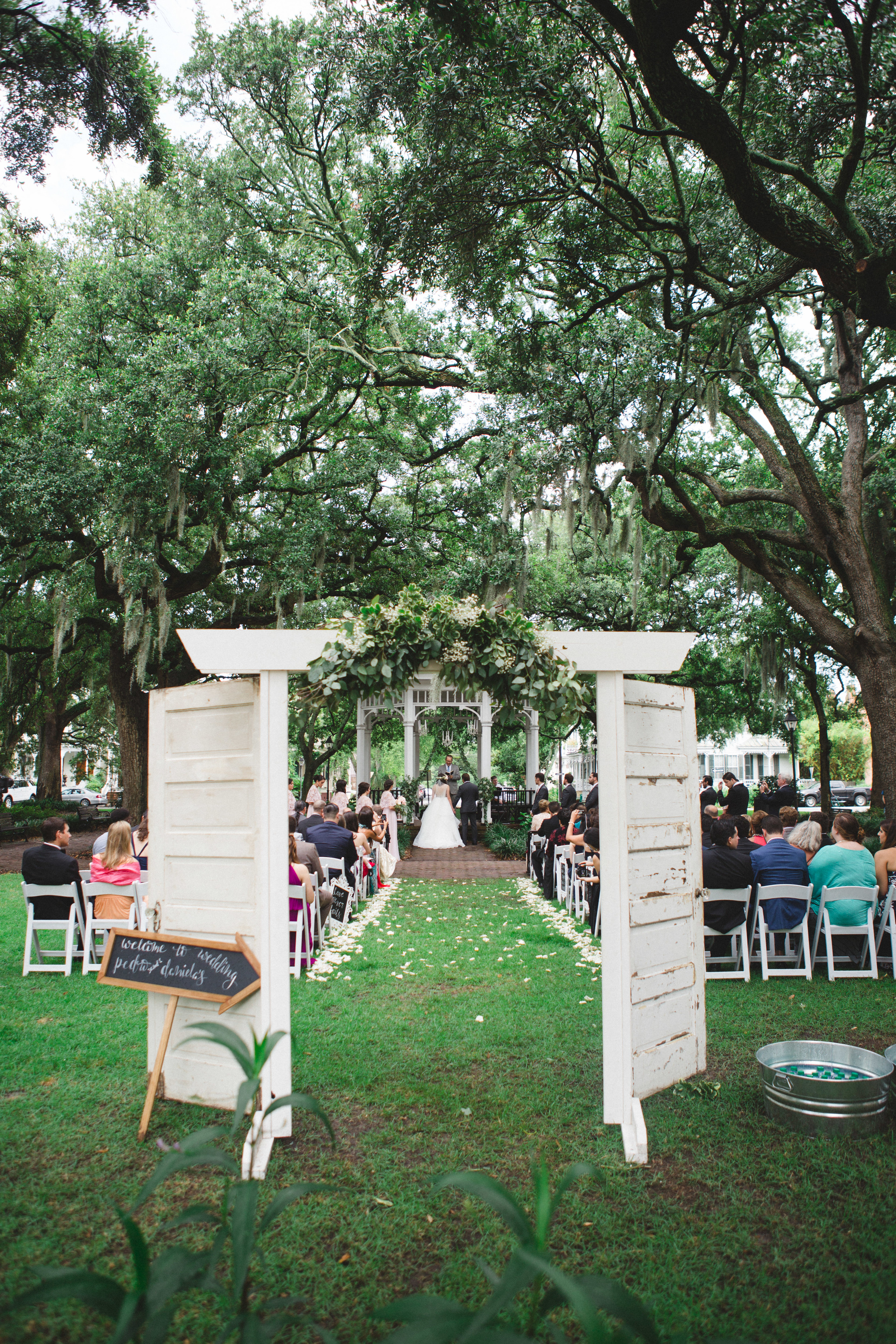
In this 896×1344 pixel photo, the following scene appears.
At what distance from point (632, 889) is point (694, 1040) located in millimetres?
1106

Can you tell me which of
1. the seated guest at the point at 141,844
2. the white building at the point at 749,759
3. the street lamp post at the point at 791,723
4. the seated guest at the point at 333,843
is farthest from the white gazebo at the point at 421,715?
the white building at the point at 749,759

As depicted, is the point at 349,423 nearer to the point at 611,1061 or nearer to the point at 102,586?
the point at 102,586

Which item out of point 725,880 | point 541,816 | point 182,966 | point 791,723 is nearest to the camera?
point 182,966

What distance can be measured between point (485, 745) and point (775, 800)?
6168 mm

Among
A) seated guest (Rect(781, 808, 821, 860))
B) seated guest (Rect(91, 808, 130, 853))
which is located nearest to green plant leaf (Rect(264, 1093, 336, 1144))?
seated guest (Rect(91, 808, 130, 853))

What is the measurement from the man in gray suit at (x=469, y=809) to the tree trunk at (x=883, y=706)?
822 centimetres

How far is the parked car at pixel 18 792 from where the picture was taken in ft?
104

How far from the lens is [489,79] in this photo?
7711mm

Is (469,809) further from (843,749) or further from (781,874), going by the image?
(843,749)

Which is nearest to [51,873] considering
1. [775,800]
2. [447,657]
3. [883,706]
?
[447,657]

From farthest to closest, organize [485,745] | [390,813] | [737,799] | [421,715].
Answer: [421,715]
[485,745]
[390,813]
[737,799]

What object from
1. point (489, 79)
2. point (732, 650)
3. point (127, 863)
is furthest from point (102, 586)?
point (732, 650)

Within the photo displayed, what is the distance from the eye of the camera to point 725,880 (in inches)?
241

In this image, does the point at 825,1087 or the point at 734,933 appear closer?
the point at 825,1087
